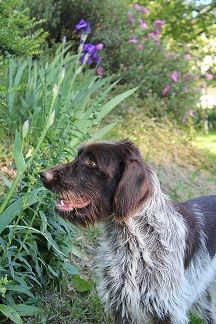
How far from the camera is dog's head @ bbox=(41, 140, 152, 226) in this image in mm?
3561

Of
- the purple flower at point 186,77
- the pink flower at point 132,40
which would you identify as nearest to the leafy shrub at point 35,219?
the pink flower at point 132,40

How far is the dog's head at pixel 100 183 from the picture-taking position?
3.56 m

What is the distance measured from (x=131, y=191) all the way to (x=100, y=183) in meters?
0.23

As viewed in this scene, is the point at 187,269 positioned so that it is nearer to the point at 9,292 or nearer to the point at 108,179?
the point at 108,179

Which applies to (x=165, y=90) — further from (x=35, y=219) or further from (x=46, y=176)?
(x=46, y=176)

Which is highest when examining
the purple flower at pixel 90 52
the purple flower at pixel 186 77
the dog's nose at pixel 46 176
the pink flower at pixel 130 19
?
the dog's nose at pixel 46 176

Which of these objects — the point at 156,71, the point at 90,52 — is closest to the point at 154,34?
the point at 156,71

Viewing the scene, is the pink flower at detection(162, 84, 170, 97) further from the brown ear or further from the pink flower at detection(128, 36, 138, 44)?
the brown ear

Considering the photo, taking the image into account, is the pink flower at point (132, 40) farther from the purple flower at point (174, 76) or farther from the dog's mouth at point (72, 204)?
the dog's mouth at point (72, 204)

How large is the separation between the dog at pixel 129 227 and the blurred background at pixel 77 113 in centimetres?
30

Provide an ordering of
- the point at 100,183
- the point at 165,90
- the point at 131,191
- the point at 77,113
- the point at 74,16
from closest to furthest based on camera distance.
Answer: the point at 131,191
the point at 100,183
the point at 77,113
the point at 74,16
the point at 165,90

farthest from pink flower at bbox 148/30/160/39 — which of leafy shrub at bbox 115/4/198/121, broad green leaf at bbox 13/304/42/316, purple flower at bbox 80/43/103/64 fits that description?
broad green leaf at bbox 13/304/42/316

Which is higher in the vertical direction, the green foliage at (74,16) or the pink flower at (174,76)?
the green foliage at (74,16)

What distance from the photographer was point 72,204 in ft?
12.1
